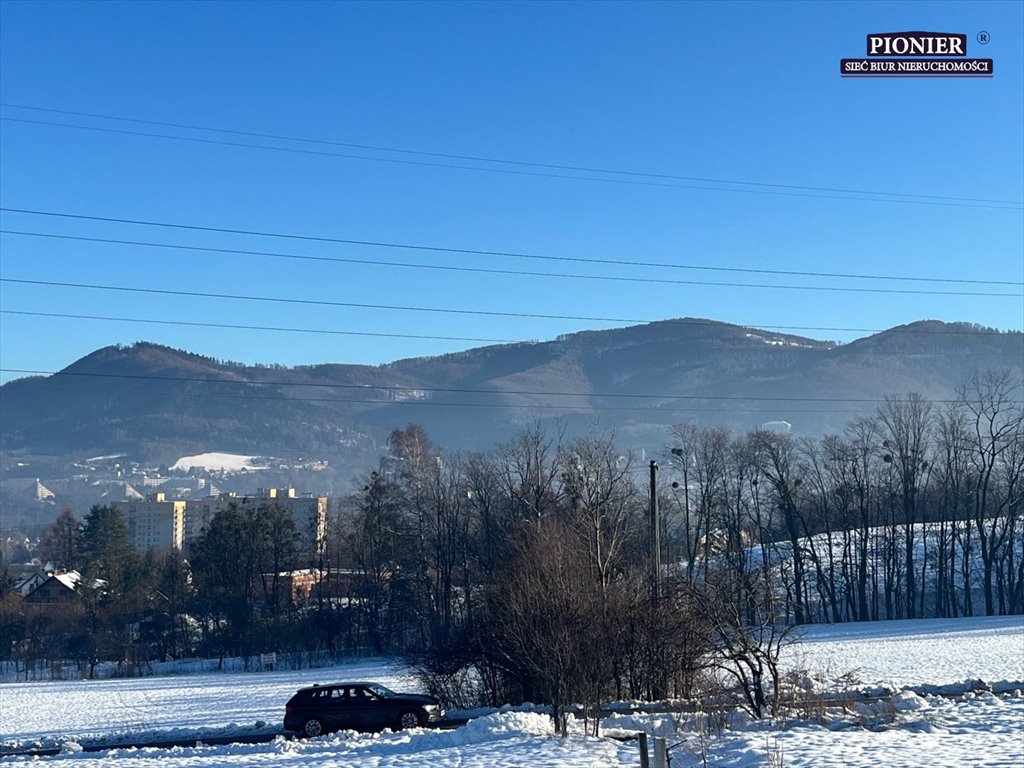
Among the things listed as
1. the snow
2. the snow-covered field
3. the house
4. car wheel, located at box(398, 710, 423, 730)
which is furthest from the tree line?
car wheel, located at box(398, 710, 423, 730)

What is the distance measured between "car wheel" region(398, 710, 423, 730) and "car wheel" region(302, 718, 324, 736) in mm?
2142

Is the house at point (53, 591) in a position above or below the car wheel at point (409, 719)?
below

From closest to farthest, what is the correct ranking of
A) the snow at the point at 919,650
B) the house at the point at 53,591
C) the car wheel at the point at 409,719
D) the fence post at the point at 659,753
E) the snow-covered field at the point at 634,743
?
the fence post at the point at 659,753 < the snow-covered field at the point at 634,743 < the car wheel at the point at 409,719 < the snow at the point at 919,650 < the house at the point at 53,591

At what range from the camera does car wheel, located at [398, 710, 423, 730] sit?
88.1 feet

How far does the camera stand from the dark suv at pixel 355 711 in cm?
2692

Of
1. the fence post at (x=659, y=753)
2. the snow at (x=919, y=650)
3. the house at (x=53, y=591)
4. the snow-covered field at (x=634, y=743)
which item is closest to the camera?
the fence post at (x=659, y=753)

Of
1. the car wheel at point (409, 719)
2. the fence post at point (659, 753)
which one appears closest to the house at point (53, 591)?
the car wheel at point (409, 719)

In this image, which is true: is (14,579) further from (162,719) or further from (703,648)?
(703,648)

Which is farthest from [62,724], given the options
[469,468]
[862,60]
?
[469,468]

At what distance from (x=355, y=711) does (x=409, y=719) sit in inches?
61.8

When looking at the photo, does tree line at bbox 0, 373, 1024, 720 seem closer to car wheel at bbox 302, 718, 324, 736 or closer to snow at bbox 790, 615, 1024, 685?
snow at bbox 790, 615, 1024, 685

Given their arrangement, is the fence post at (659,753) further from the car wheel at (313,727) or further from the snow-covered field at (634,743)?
the car wheel at (313,727)

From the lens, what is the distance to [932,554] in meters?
75.8

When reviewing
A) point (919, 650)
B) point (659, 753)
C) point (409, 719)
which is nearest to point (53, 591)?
point (409, 719)
